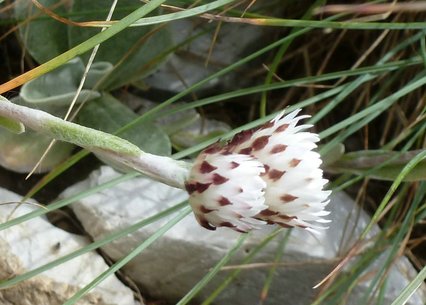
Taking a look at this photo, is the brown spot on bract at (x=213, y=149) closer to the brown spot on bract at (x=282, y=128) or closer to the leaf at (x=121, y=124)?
the brown spot on bract at (x=282, y=128)

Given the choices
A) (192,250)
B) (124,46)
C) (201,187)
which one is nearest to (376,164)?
(192,250)

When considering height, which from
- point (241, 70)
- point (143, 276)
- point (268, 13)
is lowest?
point (143, 276)

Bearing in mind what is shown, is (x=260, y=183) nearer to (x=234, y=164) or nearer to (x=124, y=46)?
(x=234, y=164)

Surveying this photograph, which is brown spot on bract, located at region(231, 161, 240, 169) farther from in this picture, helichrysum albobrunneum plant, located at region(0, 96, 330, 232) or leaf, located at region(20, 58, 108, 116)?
leaf, located at region(20, 58, 108, 116)

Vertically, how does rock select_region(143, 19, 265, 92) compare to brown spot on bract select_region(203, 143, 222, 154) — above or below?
below

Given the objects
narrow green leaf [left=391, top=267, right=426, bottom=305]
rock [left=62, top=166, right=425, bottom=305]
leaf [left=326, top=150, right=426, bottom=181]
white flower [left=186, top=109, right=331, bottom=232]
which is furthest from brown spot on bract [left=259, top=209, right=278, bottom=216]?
rock [left=62, top=166, right=425, bottom=305]

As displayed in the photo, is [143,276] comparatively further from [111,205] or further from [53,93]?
[53,93]

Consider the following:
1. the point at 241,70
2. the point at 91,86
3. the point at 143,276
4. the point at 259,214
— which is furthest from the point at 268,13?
the point at 259,214
